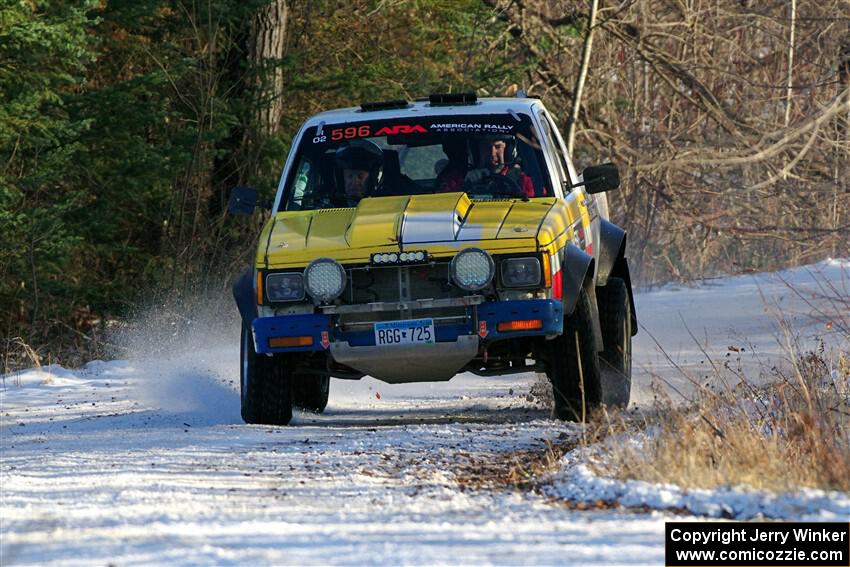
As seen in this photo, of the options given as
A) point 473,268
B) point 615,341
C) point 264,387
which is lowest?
point 264,387

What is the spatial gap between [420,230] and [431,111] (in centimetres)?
165

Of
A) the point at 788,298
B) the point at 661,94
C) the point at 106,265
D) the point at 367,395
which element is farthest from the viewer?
the point at 661,94

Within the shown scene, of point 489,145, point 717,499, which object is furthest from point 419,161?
point 717,499

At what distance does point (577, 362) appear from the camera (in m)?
8.83

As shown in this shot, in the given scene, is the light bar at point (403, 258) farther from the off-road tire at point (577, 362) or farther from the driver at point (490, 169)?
the driver at point (490, 169)

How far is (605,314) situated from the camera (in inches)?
399

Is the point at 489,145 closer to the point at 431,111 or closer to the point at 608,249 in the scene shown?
the point at 431,111

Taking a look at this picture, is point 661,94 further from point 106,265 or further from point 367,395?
point 367,395

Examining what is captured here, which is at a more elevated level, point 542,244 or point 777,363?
point 542,244

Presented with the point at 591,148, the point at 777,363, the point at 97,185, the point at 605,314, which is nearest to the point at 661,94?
the point at 591,148

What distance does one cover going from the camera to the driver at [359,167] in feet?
31.7

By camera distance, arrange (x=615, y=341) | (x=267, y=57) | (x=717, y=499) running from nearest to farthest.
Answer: (x=717, y=499), (x=615, y=341), (x=267, y=57)

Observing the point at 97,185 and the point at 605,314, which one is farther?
the point at 97,185

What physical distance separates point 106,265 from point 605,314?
1319 centimetres
